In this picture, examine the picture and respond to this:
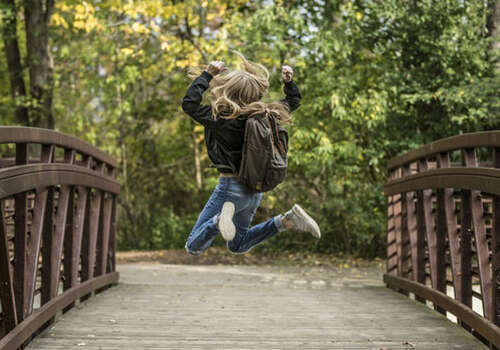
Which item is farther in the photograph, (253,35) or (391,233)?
(253,35)

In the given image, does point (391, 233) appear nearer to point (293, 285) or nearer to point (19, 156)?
point (293, 285)

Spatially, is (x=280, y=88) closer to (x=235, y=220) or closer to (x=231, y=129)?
(x=235, y=220)

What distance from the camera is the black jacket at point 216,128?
4.71m

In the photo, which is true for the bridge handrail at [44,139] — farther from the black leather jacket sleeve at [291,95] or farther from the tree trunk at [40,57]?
the tree trunk at [40,57]

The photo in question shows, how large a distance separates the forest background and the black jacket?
6372 millimetres

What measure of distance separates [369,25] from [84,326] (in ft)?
29.2

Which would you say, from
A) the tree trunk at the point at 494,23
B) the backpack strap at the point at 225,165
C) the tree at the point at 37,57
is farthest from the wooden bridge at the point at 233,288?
the tree at the point at 37,57

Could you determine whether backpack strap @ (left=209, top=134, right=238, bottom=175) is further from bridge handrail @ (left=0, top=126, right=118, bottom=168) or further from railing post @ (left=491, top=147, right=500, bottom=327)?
railing post @ (left=491, top=147, right=500, bottom=327)

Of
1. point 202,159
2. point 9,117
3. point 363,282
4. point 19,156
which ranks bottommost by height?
point 363,282

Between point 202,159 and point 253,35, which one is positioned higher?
point 253,35

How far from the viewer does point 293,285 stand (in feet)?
30.3

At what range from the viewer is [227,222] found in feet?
15.8

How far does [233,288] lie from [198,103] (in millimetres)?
3786

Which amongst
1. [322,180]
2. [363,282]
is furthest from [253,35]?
[363,282]
